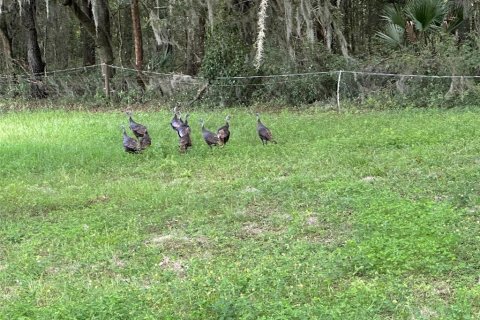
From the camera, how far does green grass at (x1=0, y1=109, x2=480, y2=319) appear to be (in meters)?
4.22

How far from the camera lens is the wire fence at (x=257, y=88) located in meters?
13.0

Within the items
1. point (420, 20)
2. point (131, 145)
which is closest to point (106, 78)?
point (131, 145)

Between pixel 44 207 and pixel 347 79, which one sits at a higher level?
pixel 347 79

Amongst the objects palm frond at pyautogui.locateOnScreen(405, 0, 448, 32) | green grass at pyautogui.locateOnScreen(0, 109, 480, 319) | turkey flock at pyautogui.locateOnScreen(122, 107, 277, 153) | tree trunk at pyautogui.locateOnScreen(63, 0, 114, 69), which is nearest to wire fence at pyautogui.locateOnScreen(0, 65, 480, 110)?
tree trunk at pyautogui.locateOnScreen(63, 0, 114, 69)

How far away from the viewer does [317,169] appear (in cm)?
799

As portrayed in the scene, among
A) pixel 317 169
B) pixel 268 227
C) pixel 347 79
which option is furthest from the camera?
pixel 347 79

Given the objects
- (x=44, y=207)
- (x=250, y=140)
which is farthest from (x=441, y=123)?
(x=44, y=207)

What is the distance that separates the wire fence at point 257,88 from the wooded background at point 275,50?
25 mm

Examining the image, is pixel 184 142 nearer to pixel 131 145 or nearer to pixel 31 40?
pixel 131 145

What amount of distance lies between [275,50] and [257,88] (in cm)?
100

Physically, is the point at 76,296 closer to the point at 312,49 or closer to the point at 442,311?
the point at 442,311

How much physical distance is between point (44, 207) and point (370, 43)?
13.8 metres

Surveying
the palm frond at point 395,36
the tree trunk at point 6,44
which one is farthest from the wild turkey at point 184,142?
the tree trunk at point 6,44

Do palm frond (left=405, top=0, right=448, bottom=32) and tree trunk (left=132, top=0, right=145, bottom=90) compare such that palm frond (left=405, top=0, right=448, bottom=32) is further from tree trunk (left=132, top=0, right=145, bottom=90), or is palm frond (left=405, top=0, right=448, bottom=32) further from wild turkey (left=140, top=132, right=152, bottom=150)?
wild turkey (left=140, top=132, right=152, bottom=150)
